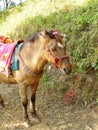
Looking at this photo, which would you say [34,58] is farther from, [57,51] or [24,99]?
[24,99]

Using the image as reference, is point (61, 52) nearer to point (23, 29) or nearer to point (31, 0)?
point (23, 29)

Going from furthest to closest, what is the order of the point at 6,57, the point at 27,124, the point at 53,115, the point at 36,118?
the point at 53,115
the point at 36,118
the point at 27,124
the point at 6,57

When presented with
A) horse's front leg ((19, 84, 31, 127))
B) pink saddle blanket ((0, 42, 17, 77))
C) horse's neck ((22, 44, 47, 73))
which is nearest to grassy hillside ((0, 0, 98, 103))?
horse's neck ((22, 44, 47, 73))

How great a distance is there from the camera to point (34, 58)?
462cm

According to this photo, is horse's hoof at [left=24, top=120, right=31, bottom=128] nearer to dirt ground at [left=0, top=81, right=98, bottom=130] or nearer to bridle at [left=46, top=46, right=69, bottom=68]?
dirt ground at [left=0, top=81, right=98, bottom=130]

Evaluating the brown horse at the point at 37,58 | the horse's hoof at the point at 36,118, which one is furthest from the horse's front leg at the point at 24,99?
the horse's hoof at the point at 36,118

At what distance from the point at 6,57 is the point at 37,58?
57cm

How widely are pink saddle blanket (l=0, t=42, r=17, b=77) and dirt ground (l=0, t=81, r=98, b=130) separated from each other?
897 mm

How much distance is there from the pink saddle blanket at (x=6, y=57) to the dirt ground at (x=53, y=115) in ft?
2.94

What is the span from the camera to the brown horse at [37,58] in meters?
4.24

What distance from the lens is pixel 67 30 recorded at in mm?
6680

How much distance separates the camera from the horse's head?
166 inches

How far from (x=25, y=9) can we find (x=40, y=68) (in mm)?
6028

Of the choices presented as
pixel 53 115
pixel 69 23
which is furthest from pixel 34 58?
pixel 69 23
